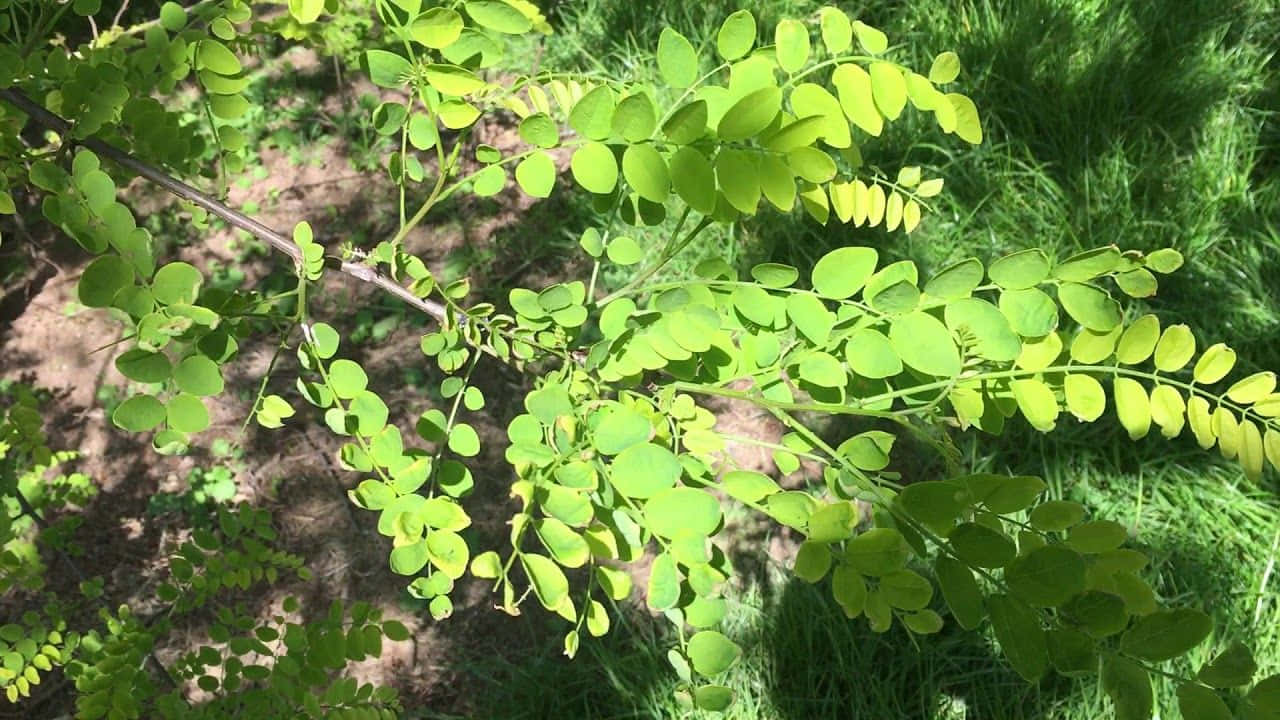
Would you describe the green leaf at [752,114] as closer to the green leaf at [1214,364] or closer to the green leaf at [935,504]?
the green leaf at [935,504]

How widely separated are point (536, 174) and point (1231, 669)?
93cm

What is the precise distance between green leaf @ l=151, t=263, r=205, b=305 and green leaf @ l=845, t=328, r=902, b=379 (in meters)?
0.74

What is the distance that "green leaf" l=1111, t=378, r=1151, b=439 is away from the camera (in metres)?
1.06

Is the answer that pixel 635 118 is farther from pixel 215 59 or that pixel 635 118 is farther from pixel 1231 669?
pixel 1231 669

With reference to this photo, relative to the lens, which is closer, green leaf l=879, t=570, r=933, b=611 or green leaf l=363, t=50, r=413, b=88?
green leaf l=879, t=570, r=933, b=611

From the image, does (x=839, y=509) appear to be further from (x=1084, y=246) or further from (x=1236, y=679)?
(x=1084, y=246)

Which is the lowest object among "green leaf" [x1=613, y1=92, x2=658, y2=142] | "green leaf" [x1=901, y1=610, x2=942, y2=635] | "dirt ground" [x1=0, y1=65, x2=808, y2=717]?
"dirt ground" [x1=0, y1=65, x2=808, y2=717]

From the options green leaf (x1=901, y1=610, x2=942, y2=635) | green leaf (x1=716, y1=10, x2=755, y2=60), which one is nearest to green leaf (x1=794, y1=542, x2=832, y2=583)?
green leaf (x1=901, y1=610, x2=942, y2=635)

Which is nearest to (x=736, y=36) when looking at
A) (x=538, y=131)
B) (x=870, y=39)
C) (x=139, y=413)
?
(x=870, y=39)

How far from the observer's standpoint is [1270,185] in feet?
9.19

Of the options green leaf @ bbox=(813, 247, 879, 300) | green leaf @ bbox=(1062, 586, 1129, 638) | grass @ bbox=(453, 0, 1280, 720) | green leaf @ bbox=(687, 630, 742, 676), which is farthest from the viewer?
grass @ bbox=(453, 0, 1280, 720)

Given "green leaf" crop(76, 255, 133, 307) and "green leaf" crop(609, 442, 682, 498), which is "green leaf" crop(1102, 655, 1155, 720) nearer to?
"green leaf" crop(609, 442, 682, 498)

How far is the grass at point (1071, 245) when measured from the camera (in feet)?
8.05

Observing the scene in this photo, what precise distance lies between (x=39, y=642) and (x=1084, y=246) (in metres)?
3.02
